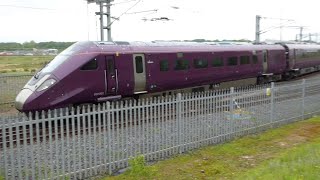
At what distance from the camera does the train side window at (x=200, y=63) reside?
19.0m

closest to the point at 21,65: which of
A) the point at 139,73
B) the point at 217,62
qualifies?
the point at 217,62

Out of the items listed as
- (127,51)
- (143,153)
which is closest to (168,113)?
(143,153)

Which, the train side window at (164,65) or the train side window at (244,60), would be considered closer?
the train side window at (164,65)

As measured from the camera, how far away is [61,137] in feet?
22.7

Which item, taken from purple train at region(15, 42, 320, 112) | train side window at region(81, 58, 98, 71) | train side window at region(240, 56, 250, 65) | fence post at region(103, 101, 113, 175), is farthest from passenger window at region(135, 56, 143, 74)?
train side window at region(240, 56, 250, 65)

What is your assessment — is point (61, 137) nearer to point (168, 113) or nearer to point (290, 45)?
point (168, 113)

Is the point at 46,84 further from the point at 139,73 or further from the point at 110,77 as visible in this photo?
the point at 139,73

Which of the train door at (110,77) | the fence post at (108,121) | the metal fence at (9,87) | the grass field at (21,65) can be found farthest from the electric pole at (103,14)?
the fence post at (108,121)

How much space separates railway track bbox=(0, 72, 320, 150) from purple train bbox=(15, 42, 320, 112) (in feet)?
14.7

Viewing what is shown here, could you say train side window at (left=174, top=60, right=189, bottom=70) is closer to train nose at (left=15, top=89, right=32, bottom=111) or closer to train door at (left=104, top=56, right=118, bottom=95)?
train door at (left=104, top=56, right=118, bottom=95)

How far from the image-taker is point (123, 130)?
8.12 metres

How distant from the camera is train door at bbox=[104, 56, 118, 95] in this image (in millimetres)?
14219

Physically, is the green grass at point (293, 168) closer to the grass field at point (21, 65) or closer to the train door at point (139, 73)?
the train door at point (139, 73)

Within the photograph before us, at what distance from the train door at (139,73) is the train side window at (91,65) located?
6.56 feet
